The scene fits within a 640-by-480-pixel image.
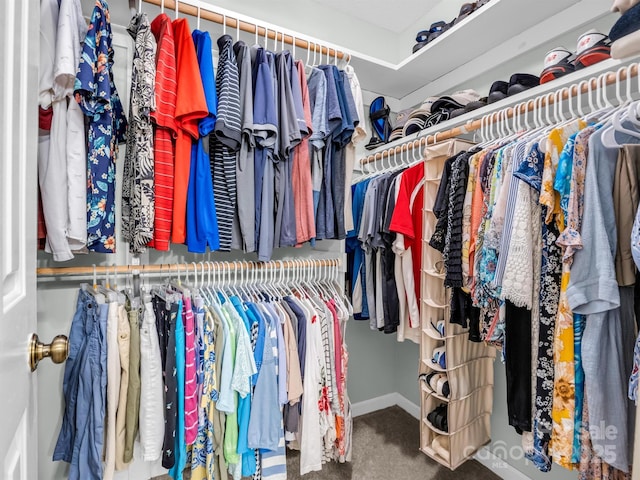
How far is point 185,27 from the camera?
126cm

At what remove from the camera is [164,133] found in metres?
1.23

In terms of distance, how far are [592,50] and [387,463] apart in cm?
203

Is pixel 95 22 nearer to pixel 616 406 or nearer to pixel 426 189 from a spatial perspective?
pixel 426 189

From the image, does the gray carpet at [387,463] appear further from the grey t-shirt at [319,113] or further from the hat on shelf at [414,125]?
the hat on shelf at [414,125]

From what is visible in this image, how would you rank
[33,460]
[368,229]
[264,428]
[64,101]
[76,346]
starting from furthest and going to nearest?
[368,229] → [264,428] → [76,346] → [64,101] → [33,460]

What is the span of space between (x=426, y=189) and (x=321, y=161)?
1.69 ft

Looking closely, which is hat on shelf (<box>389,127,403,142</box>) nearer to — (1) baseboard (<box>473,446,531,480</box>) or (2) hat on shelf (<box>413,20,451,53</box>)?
(2) hat on shelf (<box>413,20,451,53</box>)

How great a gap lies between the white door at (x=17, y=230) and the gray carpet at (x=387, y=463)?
1.47 m

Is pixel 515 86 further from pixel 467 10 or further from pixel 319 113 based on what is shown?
pixel 319 113

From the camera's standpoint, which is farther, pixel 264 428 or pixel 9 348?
pixel 264 428

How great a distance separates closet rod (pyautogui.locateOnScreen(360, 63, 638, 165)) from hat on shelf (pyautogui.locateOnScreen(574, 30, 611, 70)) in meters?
0.06

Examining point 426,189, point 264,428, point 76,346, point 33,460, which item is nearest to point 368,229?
point 426,189

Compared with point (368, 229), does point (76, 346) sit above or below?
below

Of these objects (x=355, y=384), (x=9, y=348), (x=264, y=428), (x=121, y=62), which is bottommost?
(x=355, y=384)
